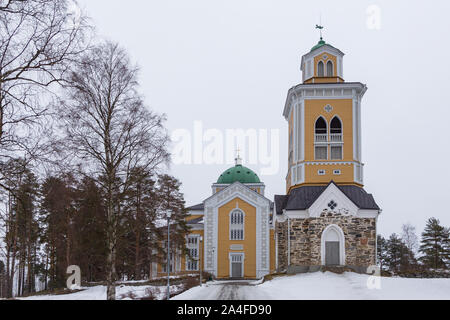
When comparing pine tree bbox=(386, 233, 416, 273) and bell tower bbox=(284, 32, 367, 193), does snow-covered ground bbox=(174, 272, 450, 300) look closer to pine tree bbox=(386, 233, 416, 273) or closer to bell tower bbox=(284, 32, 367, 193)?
bell tower bbox=(284, 32, 367, 193)

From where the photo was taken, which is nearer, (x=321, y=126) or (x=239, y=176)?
(x=321, y=126)

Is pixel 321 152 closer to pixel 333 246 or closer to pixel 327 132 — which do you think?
pixel 327 132

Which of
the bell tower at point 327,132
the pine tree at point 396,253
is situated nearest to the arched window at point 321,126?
the bell tower at point 327,132

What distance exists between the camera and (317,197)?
34.8 m

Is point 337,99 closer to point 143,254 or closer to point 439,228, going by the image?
point 143,254

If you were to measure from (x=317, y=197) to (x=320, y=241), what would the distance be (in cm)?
290

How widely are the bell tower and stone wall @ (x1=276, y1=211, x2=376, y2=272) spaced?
349cm

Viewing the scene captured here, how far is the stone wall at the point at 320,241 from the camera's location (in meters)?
34.4

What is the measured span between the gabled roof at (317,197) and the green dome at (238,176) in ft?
97.9

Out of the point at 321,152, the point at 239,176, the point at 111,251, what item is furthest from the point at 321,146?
the point at 239,176

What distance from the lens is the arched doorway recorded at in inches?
1353

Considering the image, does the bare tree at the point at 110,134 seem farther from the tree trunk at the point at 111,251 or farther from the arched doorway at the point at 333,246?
the arched doorway at the point at 333,246
